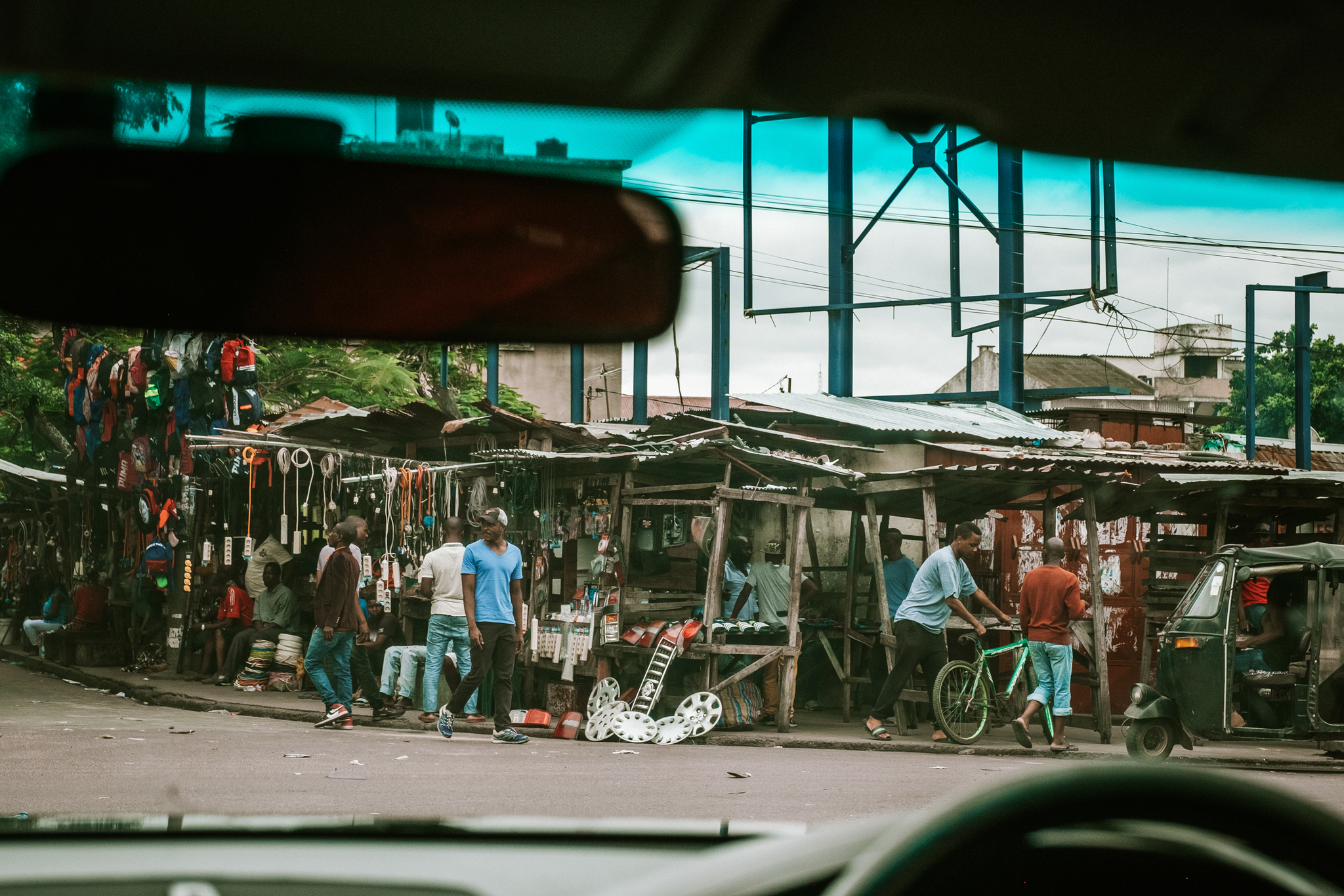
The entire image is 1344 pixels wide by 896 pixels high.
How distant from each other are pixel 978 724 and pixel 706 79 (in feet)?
34.0

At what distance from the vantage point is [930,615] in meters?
11.0

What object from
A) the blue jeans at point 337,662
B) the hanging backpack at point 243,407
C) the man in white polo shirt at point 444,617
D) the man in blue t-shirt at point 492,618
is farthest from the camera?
the hanging backpack at point 243,407

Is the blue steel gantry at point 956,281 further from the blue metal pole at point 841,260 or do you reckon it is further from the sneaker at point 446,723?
the sneaker at point 446,723

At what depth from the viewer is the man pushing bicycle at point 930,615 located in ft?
35.7

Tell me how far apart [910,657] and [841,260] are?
344 inches

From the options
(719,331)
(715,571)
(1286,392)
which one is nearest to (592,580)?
(715,571)

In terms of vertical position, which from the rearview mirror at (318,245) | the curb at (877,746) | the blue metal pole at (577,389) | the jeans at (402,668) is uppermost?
the blue metal pole at (577,389)

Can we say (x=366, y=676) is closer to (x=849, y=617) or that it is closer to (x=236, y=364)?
(x=236, y=364)

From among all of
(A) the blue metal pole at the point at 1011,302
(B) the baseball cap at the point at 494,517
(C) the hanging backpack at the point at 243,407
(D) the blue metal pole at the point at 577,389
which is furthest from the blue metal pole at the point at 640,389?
(B) the baseball cap at the point at 494,517

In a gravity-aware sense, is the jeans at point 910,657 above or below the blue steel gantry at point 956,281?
below

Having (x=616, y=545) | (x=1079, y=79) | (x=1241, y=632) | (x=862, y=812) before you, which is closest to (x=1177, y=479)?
(x=1241, y=632)

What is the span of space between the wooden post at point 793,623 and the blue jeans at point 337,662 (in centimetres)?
378

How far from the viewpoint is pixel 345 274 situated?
6.30ft

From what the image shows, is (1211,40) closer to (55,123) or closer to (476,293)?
(476,293)
